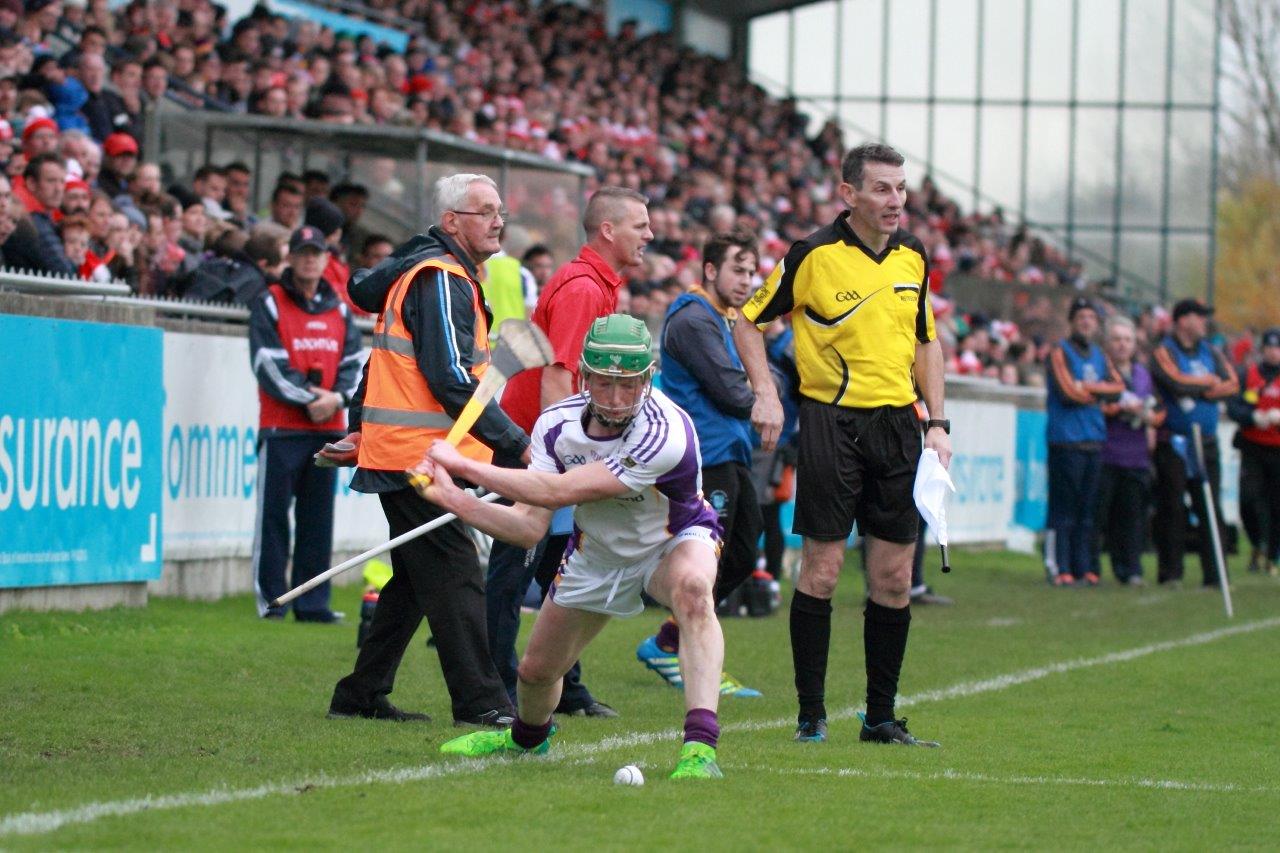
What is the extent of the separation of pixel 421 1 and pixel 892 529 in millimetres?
20434

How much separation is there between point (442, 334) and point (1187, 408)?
12.0 metres

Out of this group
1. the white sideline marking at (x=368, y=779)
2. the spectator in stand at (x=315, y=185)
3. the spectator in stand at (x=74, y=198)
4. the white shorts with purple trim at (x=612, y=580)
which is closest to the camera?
the white sideline marking at (x=368, y=779)

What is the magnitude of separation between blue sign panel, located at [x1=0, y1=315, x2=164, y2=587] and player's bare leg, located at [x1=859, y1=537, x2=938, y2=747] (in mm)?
4763

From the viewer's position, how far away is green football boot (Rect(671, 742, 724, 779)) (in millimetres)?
6473

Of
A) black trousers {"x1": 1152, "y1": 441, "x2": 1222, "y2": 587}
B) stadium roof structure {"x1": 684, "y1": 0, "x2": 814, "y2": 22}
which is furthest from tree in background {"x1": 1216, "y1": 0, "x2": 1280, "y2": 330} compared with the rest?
black trousers {"x1": 1152, "y1": 441, "x2": 1222, "y2": 587}

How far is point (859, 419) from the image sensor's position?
7934 millimetres

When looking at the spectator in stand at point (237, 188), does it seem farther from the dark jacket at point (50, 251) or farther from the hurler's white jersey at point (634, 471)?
the hurler's white jersey at point (634, 471)

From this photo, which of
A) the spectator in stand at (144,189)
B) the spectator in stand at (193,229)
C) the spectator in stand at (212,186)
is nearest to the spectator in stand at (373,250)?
the spectator in stand at (193,229)

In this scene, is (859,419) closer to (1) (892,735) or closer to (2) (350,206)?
(1) (892,735)

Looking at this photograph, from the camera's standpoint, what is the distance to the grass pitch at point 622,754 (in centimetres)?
563

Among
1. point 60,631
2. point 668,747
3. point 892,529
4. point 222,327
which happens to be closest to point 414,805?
point 668,747

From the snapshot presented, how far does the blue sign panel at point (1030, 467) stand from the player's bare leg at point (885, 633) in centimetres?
1451

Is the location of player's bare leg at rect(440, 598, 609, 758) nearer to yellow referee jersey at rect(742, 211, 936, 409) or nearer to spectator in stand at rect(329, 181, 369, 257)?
yellow referee jersey at rect(742, 211, 936, 409)

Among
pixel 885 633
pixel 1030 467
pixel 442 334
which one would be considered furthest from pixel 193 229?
pixel 1030 467
